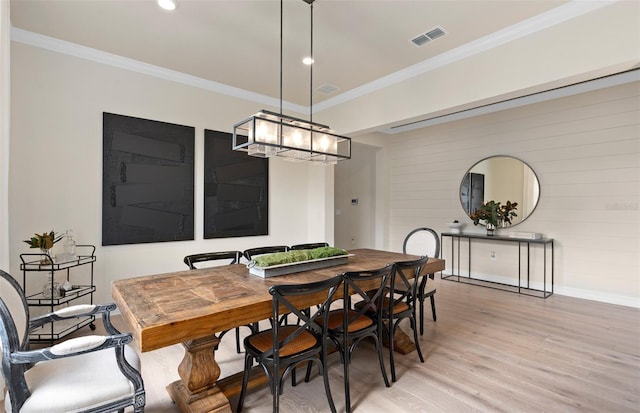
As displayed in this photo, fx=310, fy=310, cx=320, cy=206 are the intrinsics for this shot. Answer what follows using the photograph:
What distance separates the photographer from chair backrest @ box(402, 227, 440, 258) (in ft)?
12.4

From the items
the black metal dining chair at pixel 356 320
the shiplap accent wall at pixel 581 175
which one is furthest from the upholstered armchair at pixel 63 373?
the shiplap accent wall at pixel 581 175

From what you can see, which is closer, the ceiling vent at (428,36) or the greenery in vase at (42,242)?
the greenery in vase at (42,242)

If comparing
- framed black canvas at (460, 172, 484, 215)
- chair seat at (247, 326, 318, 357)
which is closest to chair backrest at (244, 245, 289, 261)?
chair seat at (247, 326, 318, 357)

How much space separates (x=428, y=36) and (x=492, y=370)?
3.14 m

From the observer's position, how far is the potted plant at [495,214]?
16.9ft

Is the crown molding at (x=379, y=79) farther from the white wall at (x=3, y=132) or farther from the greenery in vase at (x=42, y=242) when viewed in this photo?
the greenery in vase at (x=42, y=242)

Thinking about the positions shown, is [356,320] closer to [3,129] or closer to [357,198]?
[3,129]

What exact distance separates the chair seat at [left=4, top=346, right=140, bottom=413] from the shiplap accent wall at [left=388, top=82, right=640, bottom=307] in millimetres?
5503

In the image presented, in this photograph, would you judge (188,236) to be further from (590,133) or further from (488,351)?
(590,133)

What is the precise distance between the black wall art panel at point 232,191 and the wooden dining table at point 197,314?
197 cm

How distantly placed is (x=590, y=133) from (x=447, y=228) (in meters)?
2.57

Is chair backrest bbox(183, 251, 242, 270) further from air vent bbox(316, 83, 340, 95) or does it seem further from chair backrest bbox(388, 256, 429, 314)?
air vent bbox(316, 83, 340, 95)

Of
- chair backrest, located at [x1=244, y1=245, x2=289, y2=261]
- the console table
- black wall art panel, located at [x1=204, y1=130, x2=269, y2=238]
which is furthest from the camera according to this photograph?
the console table

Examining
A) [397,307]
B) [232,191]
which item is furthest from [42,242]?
[397,307]
